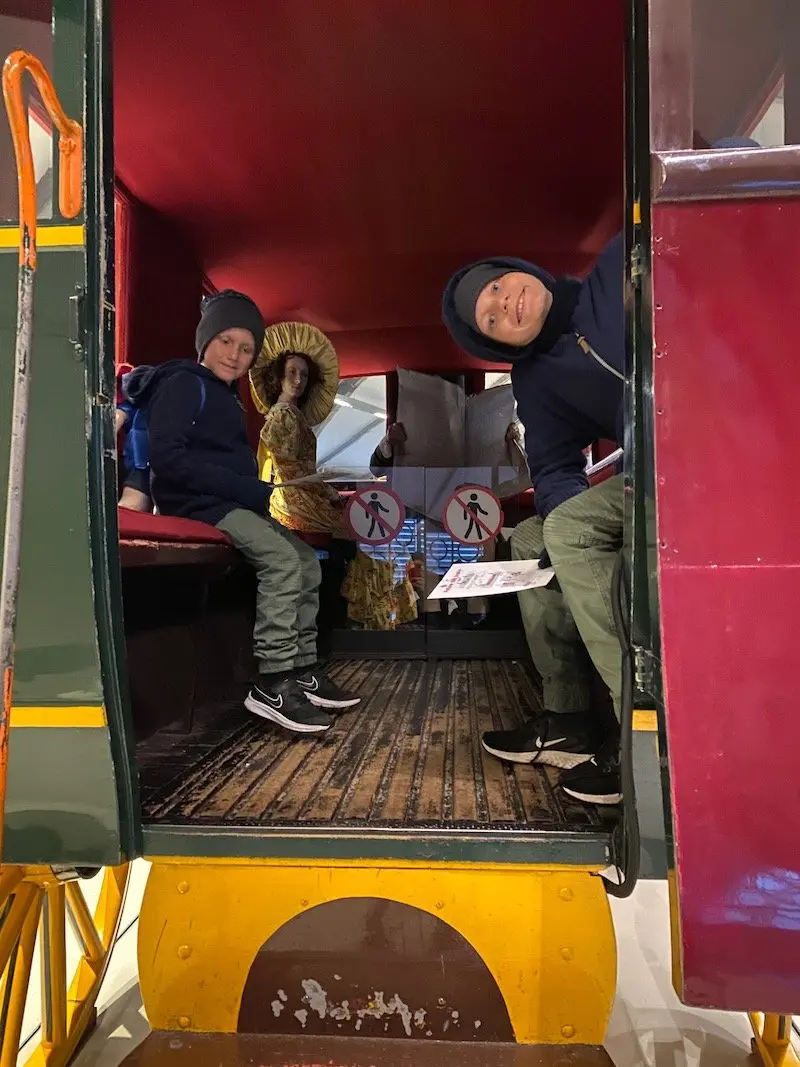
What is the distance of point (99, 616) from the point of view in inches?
42.1

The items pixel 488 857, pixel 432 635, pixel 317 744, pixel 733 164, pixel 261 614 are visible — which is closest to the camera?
pixel 733 164

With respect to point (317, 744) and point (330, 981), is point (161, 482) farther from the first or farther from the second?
A: point (330, 981)

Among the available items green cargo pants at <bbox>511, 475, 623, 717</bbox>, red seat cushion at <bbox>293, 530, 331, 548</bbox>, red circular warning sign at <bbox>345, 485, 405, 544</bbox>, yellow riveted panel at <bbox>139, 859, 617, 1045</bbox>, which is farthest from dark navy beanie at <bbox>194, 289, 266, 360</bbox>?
yellow riveted panel at <bbox>139, 859, 617, 1045</bbox>

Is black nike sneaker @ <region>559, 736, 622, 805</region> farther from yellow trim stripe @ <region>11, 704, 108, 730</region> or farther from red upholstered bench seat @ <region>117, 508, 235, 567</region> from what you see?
red upholstered bench seat @ <region>117, 508, 235, 567</region>

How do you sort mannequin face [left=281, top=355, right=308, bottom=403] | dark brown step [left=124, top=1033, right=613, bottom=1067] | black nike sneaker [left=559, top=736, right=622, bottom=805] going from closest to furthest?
dark brown step [left=124, top=1033, right=613, bottom=1067]
black nike sneaker [left=559, top=736, right=622, bottom=805]
mannequin face [left=281, top=355, right=308, bottom=403]

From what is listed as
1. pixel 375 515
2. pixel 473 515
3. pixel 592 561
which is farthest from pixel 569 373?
pixel 375 515

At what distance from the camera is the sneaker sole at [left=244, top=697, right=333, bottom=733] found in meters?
1.85

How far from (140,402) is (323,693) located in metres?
Result: 1.11

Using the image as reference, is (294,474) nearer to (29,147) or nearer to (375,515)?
(375,515)

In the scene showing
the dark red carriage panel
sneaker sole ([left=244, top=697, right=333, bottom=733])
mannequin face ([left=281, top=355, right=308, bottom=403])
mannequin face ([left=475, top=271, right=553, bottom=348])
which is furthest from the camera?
mannequin face ([left=281, top=355, right=308, bottom=403])

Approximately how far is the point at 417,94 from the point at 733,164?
1.58 metres

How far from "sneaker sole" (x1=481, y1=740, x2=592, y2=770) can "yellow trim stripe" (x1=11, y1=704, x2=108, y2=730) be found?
0.95 meters

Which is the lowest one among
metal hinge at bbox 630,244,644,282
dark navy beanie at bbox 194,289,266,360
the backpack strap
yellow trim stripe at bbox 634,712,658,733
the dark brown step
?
the dark brown step

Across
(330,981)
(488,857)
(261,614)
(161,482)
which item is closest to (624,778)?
(488,857)
